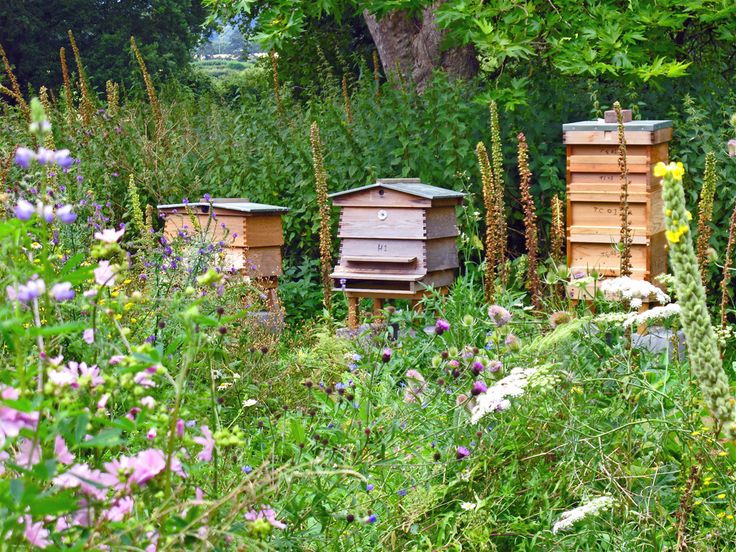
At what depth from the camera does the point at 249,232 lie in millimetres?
7234

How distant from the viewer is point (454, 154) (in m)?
8.23

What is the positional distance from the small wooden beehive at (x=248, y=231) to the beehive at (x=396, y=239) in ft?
1.84

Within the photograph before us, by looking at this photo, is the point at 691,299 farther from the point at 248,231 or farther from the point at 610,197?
the point at 248,231

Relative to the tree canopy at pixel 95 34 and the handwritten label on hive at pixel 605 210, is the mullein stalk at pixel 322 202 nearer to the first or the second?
the handwritten label on hive at pixel 605 210

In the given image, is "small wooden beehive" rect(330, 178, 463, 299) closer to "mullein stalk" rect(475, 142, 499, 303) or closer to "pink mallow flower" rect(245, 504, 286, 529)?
"mullein stalk" rect(475, 142, 499, 303)

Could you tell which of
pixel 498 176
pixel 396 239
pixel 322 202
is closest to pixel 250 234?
pixel 322 202

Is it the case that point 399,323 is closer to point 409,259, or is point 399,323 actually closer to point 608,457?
point 409,259

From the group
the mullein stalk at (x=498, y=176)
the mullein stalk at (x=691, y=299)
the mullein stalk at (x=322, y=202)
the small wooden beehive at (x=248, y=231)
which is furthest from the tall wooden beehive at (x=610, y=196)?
the mullein stalk at (x=691, y=299)

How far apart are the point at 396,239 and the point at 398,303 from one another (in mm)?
1156

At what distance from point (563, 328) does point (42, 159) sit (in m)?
2.91

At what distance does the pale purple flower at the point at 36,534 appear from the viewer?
180 centimetres

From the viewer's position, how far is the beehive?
6812mm

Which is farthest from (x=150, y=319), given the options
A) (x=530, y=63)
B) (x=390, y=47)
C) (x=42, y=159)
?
(x=390, y=47)

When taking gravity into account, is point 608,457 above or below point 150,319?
below
